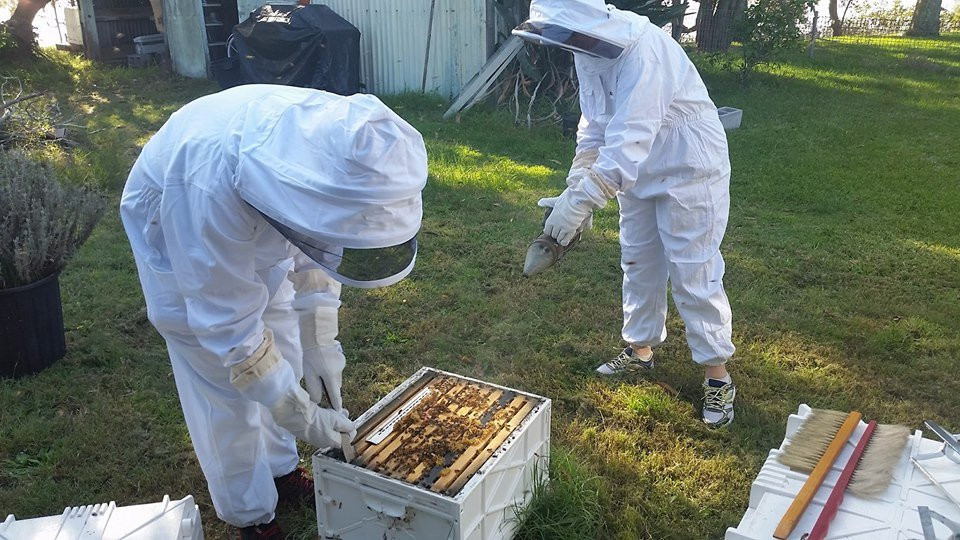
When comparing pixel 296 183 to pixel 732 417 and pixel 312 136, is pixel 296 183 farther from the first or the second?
pixel 732 417

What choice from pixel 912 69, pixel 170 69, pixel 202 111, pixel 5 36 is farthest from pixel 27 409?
pixel 912 69

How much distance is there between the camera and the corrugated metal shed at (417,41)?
9.62 metres

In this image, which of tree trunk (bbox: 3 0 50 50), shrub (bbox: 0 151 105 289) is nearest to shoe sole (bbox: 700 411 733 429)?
shrub (bbox: 0 151 105 289)

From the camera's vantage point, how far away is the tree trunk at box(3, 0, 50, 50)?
472 inches

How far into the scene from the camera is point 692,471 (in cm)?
310

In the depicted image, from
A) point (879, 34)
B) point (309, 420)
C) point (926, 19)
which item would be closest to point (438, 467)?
point (309, 420)

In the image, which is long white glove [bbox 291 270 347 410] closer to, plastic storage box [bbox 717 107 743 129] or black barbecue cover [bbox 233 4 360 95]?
plastic storage box [bbox 717 107 743 129]

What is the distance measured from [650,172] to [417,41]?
7.59 meters

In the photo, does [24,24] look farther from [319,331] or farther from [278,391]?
[278,391]

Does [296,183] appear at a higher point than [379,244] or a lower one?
higher

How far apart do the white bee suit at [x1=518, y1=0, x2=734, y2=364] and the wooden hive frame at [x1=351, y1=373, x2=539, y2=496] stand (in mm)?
805

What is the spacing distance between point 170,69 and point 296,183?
1194cm

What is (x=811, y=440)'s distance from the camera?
229cm

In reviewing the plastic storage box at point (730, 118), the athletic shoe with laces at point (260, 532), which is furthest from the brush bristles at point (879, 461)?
Answer: the plastic storage box at point (730, 118)
